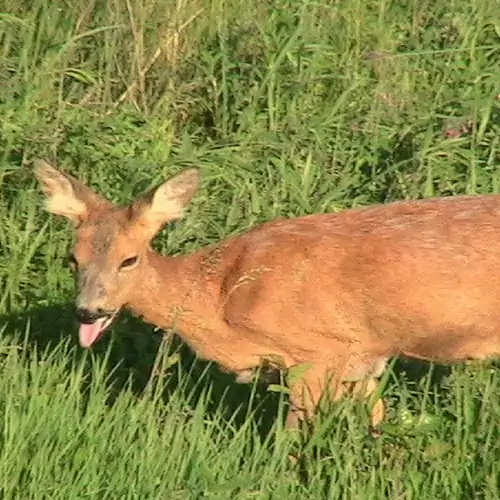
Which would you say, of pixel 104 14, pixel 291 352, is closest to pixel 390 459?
pixel 291 352

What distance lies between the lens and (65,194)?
24.7 feet

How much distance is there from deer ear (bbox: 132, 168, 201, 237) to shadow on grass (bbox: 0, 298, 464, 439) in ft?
1.87

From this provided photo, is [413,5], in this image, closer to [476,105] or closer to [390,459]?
[476,105]

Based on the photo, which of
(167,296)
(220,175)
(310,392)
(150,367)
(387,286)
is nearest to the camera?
(310,392)

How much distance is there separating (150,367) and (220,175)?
1.27 meters

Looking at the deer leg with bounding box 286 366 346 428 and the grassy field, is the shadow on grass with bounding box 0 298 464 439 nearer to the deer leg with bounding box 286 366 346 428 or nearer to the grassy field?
the grassy field

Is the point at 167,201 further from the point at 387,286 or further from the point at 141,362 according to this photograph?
the point at 387,286

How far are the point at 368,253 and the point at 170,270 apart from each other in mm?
875

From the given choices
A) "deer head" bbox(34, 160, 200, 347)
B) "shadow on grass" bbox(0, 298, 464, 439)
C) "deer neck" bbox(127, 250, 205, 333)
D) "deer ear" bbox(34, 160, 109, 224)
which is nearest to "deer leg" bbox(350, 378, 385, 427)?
"shadow on grass" bbox(0, 298, 464, 439)

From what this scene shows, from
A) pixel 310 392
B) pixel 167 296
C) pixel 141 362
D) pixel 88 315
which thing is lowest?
pixel 141 362

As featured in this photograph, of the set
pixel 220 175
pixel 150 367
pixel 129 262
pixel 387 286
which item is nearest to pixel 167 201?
pixel 129 262

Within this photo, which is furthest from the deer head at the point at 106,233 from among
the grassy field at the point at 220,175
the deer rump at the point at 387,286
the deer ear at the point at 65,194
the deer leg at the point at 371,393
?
the deer leg at the point at 371,393

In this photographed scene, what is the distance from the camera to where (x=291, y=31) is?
9.73 m

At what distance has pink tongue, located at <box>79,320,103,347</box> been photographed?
714 centimetres
